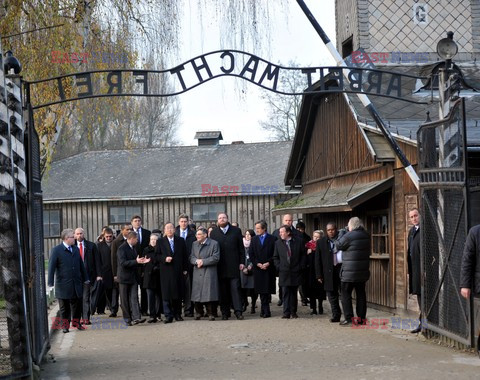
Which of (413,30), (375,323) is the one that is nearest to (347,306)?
(375,323)

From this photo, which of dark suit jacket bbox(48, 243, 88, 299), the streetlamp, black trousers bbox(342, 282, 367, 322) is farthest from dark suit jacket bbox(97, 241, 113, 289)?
the streetlamp

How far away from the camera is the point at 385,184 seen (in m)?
17.8

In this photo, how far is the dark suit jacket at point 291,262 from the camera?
59.0 ft

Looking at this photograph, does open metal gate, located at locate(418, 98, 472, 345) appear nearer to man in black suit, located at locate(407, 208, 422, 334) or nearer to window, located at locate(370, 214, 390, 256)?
man in black suit, located at locate(407, 208, 422, 334)

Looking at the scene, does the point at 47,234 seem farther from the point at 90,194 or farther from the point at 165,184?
the point at 165,184

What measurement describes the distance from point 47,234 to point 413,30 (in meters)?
19.0

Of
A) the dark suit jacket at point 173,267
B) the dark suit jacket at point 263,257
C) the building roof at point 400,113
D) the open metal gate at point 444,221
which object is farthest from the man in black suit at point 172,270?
the open metal gate at point 444,221

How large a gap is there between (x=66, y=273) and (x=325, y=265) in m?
Answer: 4.78

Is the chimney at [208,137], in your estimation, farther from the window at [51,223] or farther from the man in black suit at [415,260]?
the man in black suit at [415,260]

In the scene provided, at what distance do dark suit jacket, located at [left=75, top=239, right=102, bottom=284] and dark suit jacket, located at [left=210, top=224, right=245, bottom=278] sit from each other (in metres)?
2.37

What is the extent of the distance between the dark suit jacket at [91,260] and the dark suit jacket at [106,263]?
0.45 m

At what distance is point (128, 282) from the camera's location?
56.4 ft

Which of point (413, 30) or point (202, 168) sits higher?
point (413, 30)

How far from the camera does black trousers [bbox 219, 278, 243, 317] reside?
18.1 m
